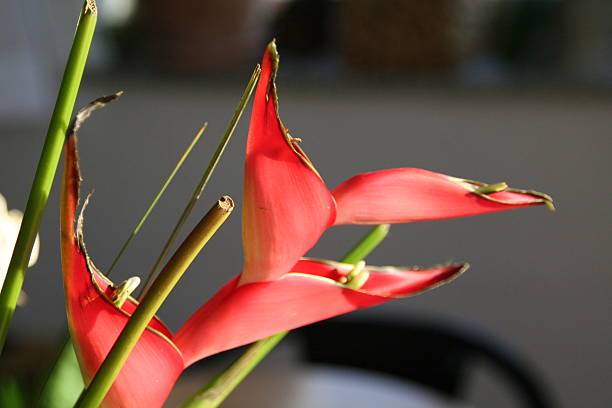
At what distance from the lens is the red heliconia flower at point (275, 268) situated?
0.20 meters

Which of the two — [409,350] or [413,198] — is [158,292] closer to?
[413,198]

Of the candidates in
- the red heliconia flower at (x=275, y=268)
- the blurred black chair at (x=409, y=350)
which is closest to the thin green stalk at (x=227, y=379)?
the red heliconia flower at (x=275, y=268)

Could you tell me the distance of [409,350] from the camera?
1233 mm

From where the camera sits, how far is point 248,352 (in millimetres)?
265

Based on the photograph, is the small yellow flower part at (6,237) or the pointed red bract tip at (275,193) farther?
the small yellow flower part at (6,237)

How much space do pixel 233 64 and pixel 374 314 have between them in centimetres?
74

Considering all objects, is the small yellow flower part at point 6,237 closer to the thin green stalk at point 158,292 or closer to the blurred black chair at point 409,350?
the thin green stalk at point 158,292

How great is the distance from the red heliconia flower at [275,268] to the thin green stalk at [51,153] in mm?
20

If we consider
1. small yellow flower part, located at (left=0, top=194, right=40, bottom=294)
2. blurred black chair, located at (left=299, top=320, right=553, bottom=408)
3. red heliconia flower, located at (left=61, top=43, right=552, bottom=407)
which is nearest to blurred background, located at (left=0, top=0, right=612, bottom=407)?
blurred black chair, located at (left=299, top=320, right=553, bottom=408)

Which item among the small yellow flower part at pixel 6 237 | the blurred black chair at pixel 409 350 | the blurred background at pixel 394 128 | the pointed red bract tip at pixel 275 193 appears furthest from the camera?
the blurred background at pixel 394 128

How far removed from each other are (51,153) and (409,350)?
107 cm

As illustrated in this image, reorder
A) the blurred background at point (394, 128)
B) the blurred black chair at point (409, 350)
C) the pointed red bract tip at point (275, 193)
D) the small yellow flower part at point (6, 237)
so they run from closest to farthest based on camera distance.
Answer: the pointed red bract tip at point (275, 193) < the small yellow flower part at point (6, 237) < the blurred black chair at point (409, 350) < the blurred background at point (394, 128)

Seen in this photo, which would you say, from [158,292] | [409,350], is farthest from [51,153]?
[409,350]

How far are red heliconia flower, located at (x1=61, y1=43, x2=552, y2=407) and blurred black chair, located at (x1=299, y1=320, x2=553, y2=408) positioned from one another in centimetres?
96
